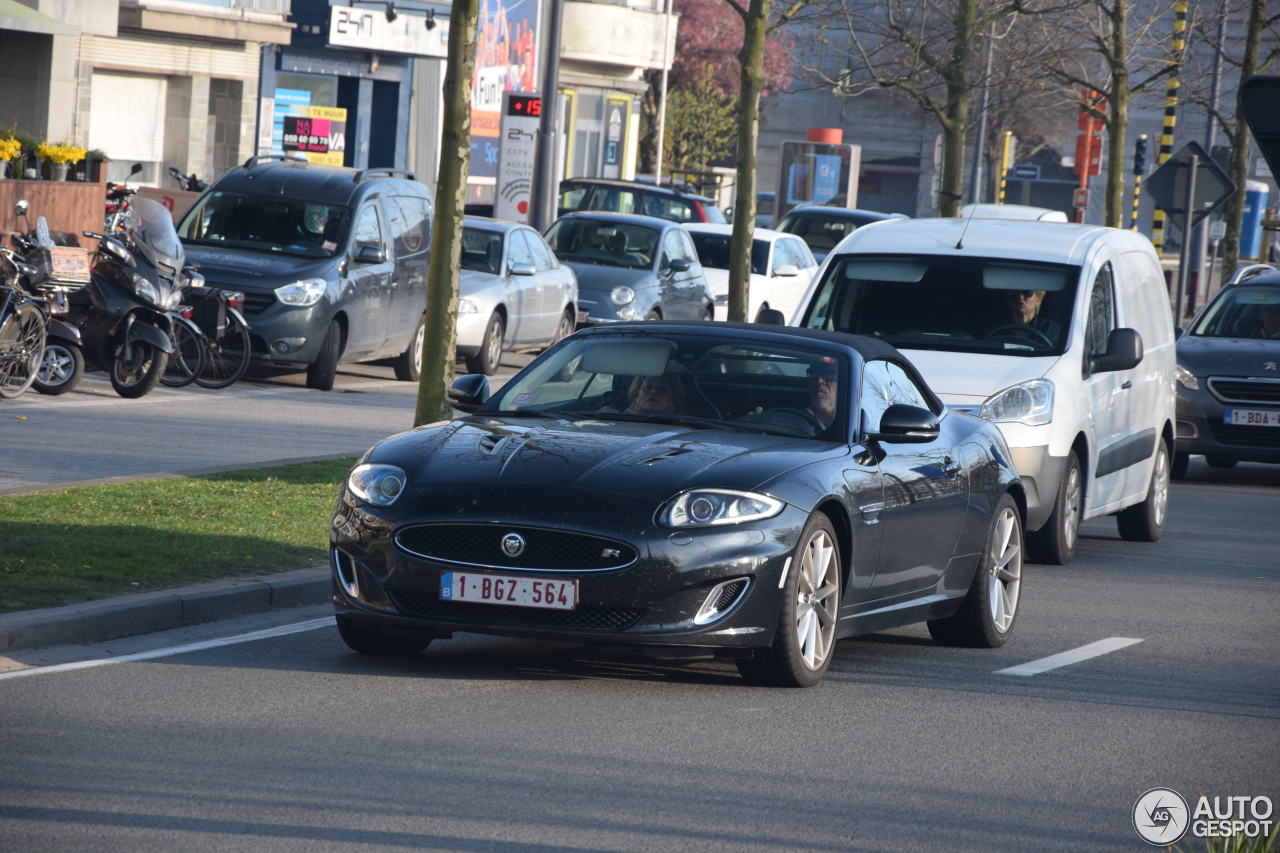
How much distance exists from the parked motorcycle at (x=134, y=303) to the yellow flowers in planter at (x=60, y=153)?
500 cm

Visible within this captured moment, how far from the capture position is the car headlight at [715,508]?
805cm

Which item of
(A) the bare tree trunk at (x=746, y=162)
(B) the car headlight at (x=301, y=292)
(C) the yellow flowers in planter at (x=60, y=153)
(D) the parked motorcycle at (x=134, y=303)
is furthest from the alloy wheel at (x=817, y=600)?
(C) the yellow flowers in planter at (x=60, y=153)

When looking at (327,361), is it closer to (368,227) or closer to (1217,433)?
(368,227)

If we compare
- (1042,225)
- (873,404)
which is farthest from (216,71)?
(873,404)

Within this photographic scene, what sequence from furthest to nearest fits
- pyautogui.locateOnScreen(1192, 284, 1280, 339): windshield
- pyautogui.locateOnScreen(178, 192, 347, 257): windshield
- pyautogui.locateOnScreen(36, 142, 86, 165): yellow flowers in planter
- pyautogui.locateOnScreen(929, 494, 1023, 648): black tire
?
pyautogui.locateOnScreen(36, 142, 86, 165): yellow flowers in planter, pyautogui.locateOnScreen(178, 192, 347, 257): windshield, pyautogui.locateOnScreen(1192, 284, 1280, 339): windshield, pyautogui.locateOnScreen(929, 494, 1023, 648): black tire

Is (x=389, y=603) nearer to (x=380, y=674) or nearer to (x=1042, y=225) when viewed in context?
(x=380, y=674)

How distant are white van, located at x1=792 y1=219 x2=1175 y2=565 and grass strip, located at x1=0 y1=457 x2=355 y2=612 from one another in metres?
3.49

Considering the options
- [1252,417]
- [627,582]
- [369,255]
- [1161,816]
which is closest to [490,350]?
[369,255]

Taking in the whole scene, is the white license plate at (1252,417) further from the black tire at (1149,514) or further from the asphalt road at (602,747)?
the asphalt road at (602,747)

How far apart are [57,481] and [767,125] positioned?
86.2 metres

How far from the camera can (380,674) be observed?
841cm

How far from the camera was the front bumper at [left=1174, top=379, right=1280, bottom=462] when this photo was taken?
63.0 ft

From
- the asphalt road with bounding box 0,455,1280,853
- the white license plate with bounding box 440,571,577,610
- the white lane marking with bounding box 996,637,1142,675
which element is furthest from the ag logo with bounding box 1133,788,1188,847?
the white lane marking with bounding box 996,637,1142,675

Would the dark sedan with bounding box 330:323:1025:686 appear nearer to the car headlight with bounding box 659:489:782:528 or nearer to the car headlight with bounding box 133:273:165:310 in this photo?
the car headlight with bounding box 659:489:782:528
